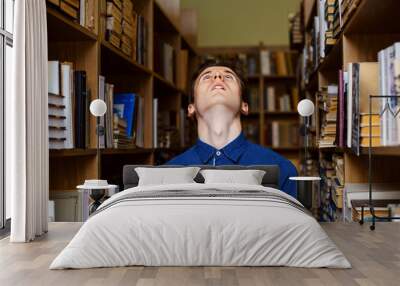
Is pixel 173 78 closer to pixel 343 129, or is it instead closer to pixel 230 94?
pixel 230 94

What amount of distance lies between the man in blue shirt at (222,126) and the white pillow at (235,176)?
2.20ft

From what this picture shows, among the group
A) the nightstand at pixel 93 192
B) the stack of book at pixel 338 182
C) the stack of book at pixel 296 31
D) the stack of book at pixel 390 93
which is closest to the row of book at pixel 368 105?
the stack of book at pixel 390 93

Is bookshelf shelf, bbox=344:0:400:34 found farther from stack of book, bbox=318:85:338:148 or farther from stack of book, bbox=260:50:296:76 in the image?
stack of book, bbox=260:50:296:76

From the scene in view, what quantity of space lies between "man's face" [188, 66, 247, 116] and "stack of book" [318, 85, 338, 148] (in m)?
0.58

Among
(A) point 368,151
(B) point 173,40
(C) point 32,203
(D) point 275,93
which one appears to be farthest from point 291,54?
(C) point 32,203

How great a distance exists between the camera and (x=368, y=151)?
11.1 feet

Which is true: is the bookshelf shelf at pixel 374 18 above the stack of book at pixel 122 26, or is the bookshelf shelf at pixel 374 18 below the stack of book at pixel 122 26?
below

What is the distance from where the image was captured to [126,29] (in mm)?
4891

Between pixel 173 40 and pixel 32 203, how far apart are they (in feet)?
12.7

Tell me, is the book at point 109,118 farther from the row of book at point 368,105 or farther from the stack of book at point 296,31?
the stack of book at point 296,31

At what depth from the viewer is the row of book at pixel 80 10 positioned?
3.61 meters

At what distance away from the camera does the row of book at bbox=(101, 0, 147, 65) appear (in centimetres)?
443

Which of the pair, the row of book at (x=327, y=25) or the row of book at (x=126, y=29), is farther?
the row of book at (x=126, y=29)

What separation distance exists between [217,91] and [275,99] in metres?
3.43
